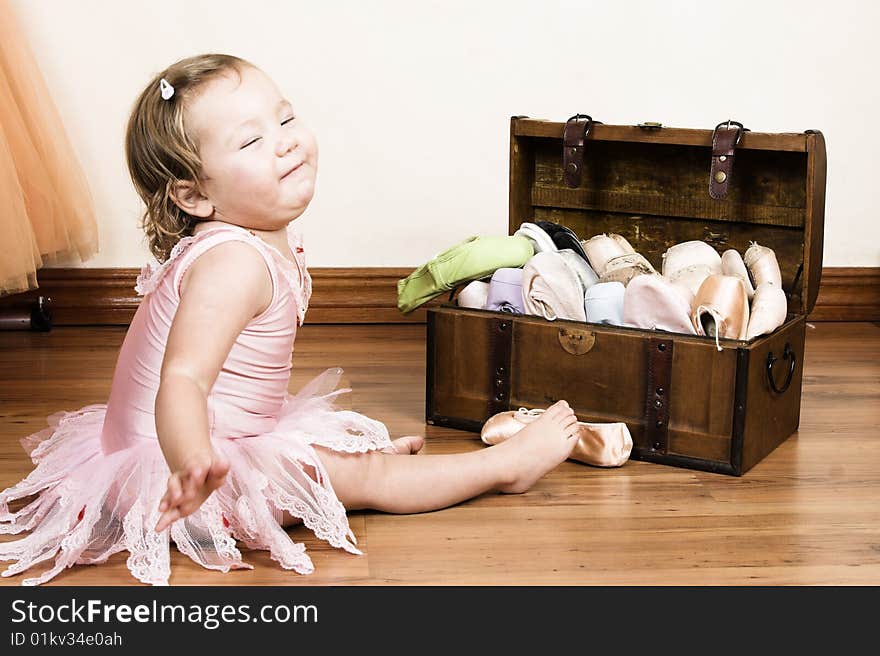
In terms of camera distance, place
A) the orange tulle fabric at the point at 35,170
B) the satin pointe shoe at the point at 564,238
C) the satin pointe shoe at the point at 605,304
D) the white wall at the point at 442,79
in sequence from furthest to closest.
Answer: the white wall at the point at 442,79 < the orange tulle fabric at the point at 35,170 < the satin pointe shoe at the point at 564,238 < the satin pointe shoe at the point at 605,304

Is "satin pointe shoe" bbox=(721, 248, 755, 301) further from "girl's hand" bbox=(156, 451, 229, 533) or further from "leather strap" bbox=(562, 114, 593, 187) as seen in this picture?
"girl's hand" bbox=(156, 451, 229, 533)

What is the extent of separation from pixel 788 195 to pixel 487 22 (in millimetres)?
817

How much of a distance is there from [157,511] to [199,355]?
21cm

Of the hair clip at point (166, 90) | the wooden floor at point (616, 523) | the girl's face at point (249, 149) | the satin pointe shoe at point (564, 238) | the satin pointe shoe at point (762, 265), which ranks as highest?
the hair clip at point (166, 90)

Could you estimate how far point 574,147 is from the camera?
1.95 m

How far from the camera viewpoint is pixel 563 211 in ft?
7.04

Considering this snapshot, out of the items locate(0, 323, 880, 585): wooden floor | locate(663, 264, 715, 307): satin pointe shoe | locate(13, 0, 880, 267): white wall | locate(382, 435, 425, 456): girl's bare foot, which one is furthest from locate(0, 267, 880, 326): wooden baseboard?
locate(382, 435, 425, 456): girl's bare foot

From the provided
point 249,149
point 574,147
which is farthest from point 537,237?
point 249,149

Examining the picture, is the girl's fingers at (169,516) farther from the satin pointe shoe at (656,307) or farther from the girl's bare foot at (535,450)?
the satin pointe shoe at (656,307)

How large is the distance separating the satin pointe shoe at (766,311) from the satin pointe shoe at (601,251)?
27 cm

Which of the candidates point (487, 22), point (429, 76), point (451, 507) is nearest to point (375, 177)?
point (429, 76)

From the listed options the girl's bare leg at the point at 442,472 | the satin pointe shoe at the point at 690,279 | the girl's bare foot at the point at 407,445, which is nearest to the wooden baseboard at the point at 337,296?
the satin pointe shoe at the point at 690,279

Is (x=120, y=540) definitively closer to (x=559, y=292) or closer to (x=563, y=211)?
(x=559, y=292)

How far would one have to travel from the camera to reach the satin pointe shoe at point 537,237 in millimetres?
1896
